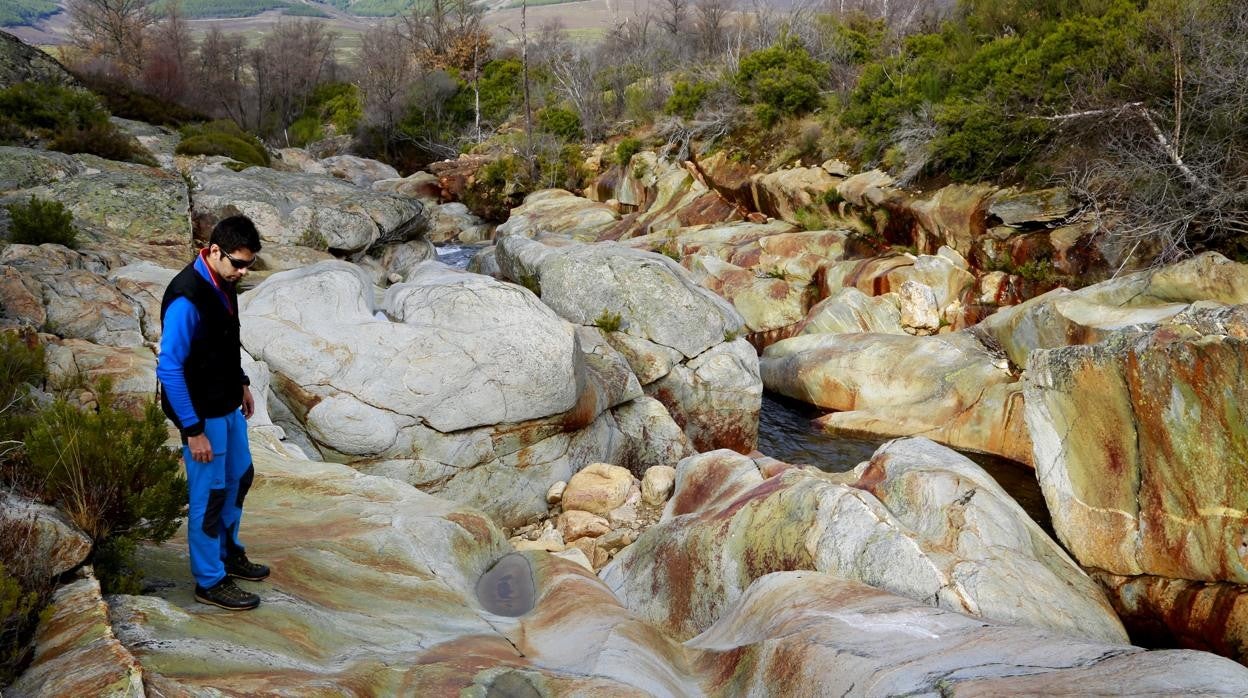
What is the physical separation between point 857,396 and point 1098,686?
12.6 m

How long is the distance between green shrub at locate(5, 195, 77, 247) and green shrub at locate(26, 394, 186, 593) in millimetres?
10075

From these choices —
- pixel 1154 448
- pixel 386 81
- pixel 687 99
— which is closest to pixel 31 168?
pixel 1154 448

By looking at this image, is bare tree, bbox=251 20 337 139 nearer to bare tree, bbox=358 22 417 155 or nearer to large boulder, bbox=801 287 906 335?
bare tree, bbox=358 22 417 155

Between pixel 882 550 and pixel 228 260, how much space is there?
225 inches

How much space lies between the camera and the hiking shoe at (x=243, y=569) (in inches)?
195

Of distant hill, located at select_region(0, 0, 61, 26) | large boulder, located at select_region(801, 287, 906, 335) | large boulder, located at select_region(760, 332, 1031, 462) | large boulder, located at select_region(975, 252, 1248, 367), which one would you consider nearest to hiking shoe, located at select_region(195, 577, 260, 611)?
large boulder, located at select_region(975, 252, 1248, 367)

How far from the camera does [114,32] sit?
45938mm

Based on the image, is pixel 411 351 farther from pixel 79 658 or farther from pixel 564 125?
pixel 564 125

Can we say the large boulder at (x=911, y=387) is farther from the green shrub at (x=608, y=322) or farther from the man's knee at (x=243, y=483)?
the man's knee at (x=243, y=483)

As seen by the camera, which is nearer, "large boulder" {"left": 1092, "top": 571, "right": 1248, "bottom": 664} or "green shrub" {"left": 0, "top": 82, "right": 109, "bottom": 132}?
"large boulder" {"left": 1092, "top": 571, "right": 1248, "bottom": 664}

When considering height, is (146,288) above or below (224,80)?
below

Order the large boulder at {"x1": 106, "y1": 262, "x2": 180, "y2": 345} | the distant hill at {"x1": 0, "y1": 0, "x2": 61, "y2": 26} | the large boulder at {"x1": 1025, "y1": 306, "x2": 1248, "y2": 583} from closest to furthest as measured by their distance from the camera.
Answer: the large boulder at {"x1": 1025, "y1": 306, "x2": 1248, "y2": 583}, the large boulder at {"x1": 106, "y1": 262, "x2": 180, "y2": 345}, the distant hill at {"x1": 0, "y1": 0, "x2": 61, "y2": 26}

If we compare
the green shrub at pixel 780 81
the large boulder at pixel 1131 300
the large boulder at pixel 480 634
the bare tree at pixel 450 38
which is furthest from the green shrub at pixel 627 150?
the large boulder at pixel 480 634

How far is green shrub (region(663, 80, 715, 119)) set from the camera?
32500mm
